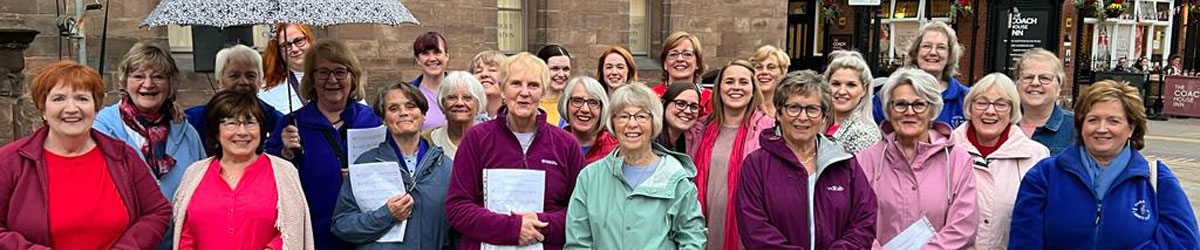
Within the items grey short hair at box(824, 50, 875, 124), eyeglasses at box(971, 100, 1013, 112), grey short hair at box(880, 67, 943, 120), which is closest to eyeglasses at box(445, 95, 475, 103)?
grey short hair at box(824, 50, 875, 124)

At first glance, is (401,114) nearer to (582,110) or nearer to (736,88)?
(582,110)

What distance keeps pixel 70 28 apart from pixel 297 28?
301cm

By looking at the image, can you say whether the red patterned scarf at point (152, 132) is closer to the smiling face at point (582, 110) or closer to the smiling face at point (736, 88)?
the smiling face at point (582, 110)

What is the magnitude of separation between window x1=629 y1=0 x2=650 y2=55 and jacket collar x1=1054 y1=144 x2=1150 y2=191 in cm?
1166

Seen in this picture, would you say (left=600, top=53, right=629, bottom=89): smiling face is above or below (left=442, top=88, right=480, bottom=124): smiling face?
above

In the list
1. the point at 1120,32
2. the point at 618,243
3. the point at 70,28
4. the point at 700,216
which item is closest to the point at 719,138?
the point at 700,216

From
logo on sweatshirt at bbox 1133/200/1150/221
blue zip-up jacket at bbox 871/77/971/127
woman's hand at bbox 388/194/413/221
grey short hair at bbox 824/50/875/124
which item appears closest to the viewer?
logo on sweatshirt at bbox 1133/200/1150/221

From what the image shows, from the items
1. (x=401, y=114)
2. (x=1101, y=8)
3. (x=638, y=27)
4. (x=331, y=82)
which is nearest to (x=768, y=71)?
(x=401, y=114)

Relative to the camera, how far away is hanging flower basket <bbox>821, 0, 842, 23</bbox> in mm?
26031

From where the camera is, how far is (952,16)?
24453mm

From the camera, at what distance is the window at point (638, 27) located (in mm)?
15539

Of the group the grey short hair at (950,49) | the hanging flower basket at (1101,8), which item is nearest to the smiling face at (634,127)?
the grey short hair at (950,49)

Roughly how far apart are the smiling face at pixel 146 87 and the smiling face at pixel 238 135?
19.3 inches

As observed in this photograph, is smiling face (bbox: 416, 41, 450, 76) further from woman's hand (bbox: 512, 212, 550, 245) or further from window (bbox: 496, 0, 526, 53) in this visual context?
window (bbox: 496, 0, 526, 53)
